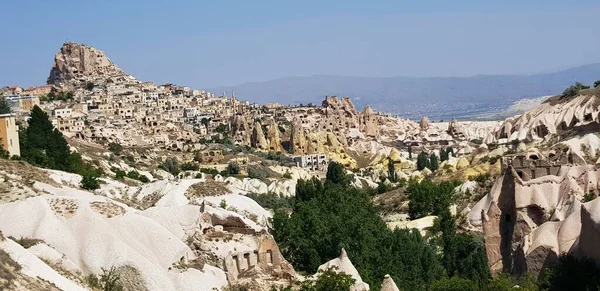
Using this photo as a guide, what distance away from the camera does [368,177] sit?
308 ft

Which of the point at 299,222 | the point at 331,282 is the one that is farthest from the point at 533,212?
the point at 331,282

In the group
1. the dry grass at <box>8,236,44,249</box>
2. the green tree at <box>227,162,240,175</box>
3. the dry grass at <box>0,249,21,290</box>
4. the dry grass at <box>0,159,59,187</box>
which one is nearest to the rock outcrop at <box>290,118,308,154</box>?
the green tree at <box>227,162,240,175</box>

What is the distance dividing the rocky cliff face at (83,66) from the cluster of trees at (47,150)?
104m

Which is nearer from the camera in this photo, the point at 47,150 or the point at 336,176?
the point at 47,150

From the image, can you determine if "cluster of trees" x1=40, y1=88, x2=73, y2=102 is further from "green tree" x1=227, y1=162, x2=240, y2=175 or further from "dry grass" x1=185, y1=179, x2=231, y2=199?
"dry grass" x1=185, y1=179, x2=231, y2=199

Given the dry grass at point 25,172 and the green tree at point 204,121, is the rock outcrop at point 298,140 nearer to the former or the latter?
the green tree at point 204,121

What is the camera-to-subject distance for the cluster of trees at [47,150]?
49.6 meters

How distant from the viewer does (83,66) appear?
166m

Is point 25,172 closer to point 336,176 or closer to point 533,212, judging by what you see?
point 533,212

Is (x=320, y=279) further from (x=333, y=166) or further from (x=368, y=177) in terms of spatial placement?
(x=368, y=177)

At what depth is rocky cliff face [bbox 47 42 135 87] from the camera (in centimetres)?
16238

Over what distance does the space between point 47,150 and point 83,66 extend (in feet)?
377

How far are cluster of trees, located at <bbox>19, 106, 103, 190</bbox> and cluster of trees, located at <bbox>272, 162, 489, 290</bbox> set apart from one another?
1322 centimetres

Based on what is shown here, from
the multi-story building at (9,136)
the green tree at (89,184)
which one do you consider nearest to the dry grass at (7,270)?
the green tree at (89,184)
